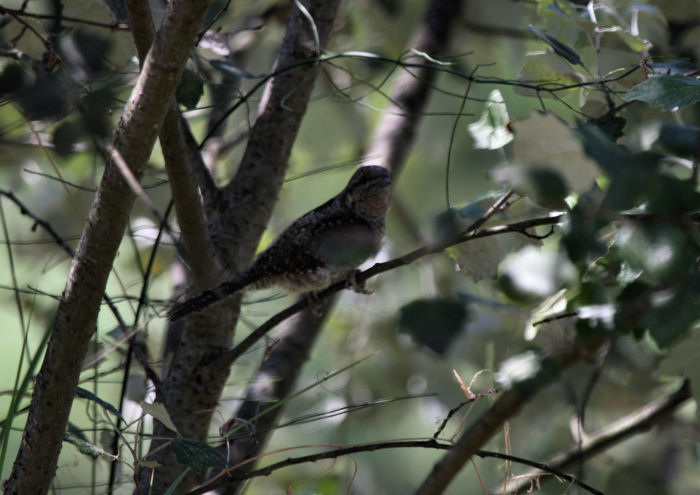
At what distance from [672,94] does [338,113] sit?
239 centimetres

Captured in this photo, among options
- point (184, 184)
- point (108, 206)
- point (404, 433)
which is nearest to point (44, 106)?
point (108, 206)

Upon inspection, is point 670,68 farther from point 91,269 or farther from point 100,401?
point 100,401

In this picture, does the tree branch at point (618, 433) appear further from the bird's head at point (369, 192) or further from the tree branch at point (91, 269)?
the tree branch at point (91, 269)

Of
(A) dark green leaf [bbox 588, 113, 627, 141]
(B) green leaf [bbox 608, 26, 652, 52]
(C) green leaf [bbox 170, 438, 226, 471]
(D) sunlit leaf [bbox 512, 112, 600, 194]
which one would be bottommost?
(C) green leaf [bbox 170, 438, 226, 471]

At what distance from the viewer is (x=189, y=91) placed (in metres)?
1.54

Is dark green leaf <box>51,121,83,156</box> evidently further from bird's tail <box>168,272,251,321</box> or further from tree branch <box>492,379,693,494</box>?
tree branch <box>492,379,693,494</box>

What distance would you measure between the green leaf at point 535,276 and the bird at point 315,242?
3.77 feet

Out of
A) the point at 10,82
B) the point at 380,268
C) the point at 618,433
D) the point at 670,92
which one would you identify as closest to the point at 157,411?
the point at 380,268

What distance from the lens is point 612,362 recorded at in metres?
1.18

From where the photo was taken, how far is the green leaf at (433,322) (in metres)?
0.61

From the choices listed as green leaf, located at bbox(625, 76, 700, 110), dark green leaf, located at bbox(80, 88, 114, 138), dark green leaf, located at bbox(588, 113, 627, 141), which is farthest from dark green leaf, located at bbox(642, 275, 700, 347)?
dark green leaf, located at bbox(80, 88, 114, 138)

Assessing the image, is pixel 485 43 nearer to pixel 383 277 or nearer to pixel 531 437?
pixel 383 277

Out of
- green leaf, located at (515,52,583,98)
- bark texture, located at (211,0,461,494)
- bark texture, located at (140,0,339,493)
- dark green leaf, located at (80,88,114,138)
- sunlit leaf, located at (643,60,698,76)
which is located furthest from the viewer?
bark texture, located at (211,0,461,494)

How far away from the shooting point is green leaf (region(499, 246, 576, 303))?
1.98 ft
